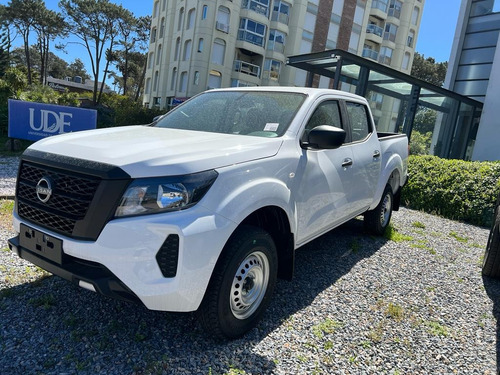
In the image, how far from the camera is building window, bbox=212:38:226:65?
30891mm

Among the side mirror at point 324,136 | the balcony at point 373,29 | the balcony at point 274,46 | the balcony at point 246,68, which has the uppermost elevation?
the balcony at point 373,29

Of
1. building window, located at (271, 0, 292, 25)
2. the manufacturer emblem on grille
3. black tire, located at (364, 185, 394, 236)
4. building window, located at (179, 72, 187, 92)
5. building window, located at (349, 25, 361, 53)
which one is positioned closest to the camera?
the manufacturer emblem on grille

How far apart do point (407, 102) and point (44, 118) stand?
12.7 m

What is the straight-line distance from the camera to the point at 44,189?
2443mm

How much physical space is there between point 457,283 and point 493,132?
15.6 meters

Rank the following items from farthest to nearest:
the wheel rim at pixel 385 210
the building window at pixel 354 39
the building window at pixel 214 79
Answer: the building window at pixel 354 39, the building window at pixel 214 79, the wheel rim at pixel 385 210

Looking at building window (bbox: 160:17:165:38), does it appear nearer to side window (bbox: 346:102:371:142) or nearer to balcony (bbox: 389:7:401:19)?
balcony (bbox: 389:7:401:19)

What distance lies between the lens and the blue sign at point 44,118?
9156 mm

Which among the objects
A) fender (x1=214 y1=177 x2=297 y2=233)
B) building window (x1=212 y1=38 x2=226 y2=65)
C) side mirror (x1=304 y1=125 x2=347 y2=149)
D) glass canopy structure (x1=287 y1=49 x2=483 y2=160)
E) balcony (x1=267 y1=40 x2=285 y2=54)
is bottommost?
fender (x1=214 y1=177 x2=297 y2=233)

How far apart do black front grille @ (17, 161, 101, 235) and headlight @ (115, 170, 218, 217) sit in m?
0.22

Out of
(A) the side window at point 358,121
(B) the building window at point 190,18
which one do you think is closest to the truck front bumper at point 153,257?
(A) the side window at point 358,121

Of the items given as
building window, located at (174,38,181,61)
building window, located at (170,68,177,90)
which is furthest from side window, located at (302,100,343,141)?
building window, located at (174,38,181,61)

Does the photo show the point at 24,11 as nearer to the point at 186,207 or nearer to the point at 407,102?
the point at 407,102

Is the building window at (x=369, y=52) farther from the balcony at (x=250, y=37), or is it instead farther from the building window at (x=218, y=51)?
the building window at (x=218, y=51)
